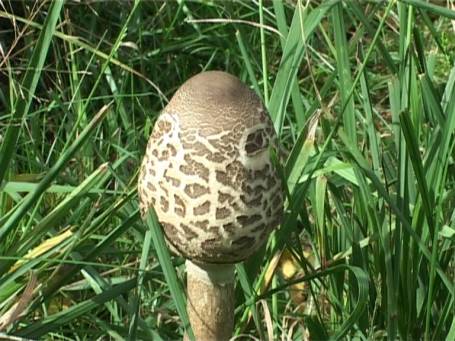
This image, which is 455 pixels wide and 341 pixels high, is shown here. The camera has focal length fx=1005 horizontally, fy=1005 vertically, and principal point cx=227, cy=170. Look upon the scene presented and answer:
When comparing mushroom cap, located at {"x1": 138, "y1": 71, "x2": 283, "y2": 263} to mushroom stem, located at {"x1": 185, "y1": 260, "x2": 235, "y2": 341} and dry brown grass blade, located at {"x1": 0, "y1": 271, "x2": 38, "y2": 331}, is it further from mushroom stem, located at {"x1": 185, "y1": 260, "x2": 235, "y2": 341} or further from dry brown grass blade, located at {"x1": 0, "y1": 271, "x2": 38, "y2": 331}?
dry brown grass blade, located at {"x1": 0, "y1": 271, "x2": 38, "y2": 331}

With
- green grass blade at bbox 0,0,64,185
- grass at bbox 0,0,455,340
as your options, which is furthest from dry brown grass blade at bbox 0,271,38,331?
green grass blade at bbox 0,0,64,185

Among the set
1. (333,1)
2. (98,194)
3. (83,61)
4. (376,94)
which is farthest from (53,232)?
(376,94)

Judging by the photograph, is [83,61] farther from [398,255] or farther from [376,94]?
[398,255]

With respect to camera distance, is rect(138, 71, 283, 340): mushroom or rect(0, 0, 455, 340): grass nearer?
rect(138, 71, 283, 340): mushroom

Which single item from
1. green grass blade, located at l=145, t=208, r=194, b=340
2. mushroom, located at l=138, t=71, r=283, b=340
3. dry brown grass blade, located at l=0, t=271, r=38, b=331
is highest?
mushroom, located at l=138, t=71, r=283, b=340

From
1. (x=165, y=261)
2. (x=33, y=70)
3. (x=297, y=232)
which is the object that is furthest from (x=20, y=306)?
(x=297, y=232)

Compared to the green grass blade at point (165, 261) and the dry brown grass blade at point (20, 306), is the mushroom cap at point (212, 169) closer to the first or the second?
the green grass blade at point (165, 261)

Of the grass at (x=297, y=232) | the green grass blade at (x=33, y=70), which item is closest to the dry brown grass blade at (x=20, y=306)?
the grass at (x=297, y=232)

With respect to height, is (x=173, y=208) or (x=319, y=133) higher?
(x=173, y=208)

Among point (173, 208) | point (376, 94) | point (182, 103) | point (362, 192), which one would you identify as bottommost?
point (376, 94)
